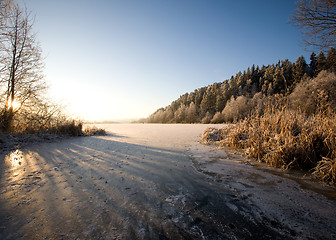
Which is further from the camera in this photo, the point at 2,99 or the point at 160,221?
the point at 2,99

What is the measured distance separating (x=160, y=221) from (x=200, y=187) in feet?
2.46

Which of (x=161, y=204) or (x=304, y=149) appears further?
(x=304, y=149)

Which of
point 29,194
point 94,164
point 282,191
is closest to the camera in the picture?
point 29,194

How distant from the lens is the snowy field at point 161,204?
0.98 metres

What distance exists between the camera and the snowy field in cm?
98

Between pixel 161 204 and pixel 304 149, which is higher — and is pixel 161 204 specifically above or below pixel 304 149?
below

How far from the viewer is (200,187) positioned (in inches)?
66.1

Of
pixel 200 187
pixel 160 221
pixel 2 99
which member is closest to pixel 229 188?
pixel 200 187

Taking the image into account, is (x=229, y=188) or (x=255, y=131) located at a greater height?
(x=255, y=131)

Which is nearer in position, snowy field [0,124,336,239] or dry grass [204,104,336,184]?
snowy field [0,124,336,239]

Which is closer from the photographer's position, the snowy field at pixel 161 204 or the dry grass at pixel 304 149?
the snowy field at pixel 161 204

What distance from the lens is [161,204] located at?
1314mm

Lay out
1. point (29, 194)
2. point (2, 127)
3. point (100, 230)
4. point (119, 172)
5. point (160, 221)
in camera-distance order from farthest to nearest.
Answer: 1. point (2, 127)
2. point (119, 172)
3. point (29, 194)
4. point (160, 221)
5. point (100, 230)

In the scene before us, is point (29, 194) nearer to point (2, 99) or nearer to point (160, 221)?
point (160, 221)
